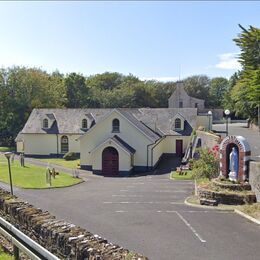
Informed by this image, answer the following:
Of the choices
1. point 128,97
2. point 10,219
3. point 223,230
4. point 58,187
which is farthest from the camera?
point 128,97

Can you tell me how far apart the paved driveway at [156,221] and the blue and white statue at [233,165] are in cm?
366

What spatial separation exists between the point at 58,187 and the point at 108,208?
36.8ft

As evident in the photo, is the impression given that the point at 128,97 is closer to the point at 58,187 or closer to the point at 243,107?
the point at 243,107

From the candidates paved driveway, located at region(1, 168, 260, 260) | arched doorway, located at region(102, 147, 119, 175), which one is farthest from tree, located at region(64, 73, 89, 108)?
paved driveway, located at region(1, 168, 260, 260)

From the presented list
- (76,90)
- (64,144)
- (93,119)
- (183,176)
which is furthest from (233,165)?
→ (76,90)

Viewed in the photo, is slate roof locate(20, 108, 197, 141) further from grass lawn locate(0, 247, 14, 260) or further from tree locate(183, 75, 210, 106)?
tree locate(183, 75, 210, 106)

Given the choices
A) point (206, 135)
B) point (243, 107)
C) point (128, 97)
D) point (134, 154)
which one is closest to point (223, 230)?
point (206, 135)

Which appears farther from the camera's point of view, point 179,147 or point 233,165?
point 179,147

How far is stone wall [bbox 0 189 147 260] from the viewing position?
647 centimetres

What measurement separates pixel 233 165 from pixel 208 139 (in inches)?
524

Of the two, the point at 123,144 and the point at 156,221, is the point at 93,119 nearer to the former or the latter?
the point at 123,144

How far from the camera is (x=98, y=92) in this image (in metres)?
97.5

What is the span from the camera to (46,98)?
7219 cm

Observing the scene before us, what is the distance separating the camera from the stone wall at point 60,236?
21.2ft
